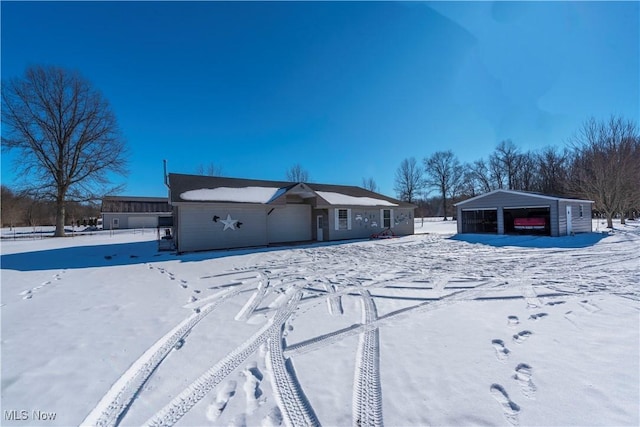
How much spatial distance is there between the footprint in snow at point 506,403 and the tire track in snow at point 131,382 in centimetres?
304

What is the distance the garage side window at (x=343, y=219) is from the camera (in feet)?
57.1

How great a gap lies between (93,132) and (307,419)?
101 ft

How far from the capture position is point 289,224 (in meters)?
16.8

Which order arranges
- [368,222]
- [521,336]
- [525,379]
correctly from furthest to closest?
1. [368,222]
2. [521,336]
3. [525,379]

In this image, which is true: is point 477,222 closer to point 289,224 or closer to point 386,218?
point 386,218

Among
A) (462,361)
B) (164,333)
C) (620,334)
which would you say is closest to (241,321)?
(164,333)

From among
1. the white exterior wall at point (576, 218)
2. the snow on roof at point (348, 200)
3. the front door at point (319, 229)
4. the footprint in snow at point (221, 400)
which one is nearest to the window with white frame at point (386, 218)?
the snow on roof at point (348, 200)

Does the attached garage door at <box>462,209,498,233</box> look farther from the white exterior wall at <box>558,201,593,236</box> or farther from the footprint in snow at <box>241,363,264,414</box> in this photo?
the footprint in snow at <box>241,363,264,414</box>

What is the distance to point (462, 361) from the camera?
299 cm

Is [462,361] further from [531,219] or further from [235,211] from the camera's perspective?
[531,219]

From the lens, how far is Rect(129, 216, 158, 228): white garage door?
4000 centimetres

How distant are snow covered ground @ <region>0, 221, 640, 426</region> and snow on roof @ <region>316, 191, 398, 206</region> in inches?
439

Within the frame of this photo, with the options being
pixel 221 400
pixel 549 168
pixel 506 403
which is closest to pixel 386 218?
pixel 506 403

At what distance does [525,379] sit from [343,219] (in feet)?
49.9
